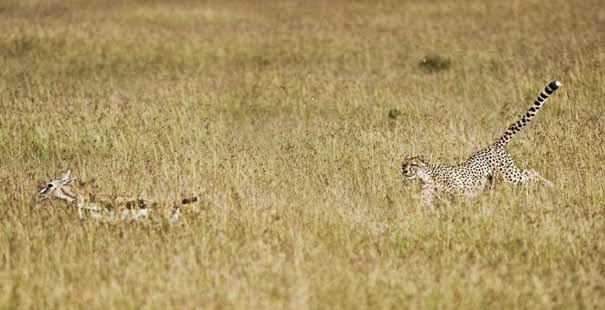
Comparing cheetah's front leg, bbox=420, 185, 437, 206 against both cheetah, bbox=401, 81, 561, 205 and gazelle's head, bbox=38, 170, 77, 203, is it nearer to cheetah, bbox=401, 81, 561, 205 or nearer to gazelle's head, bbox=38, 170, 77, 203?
cheetah, bbox=401, 81, 561, 205

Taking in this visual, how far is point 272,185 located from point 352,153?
174 cm

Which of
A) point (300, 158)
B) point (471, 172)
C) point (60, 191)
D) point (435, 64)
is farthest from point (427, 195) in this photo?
point (435, 64)

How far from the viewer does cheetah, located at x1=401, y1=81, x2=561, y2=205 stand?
7992 millimetres

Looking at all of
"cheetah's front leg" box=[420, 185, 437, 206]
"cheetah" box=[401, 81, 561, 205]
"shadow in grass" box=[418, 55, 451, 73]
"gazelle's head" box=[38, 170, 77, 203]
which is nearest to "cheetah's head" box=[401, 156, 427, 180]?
"cheetah" box=[401, 81, 561, 205]

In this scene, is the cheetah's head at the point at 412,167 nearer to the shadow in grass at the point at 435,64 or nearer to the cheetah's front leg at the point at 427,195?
the cheetah's front leg at the point at 427,195

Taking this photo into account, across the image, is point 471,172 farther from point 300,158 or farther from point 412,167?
point 300,158

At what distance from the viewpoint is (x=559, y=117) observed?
11.5 m

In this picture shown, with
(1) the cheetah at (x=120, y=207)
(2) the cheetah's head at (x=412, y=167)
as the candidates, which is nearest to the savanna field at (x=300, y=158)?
(1) the cheetah at (x=120, y=207)

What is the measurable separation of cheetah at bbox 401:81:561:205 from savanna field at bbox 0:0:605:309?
0.50 feet

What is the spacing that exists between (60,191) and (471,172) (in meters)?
3.66

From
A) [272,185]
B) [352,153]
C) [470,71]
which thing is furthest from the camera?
[470,71]

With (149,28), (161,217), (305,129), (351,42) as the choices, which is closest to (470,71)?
(351,42)

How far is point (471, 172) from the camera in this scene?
8195mm

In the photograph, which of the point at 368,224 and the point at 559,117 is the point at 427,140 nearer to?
the point at 559,117
